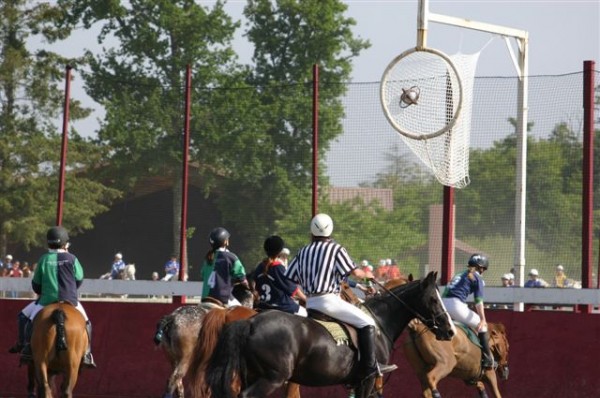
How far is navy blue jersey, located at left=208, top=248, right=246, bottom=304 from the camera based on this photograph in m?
16.9

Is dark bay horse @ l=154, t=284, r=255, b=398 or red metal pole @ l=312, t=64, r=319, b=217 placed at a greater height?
red metal pole @ l=312, t=64, r=319, b=217

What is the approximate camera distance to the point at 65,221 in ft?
148

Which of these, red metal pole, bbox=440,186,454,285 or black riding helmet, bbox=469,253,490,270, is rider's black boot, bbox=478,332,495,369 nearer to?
black riding helmet, bbox=469,253,490,270

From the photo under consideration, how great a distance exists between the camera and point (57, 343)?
16.2 m

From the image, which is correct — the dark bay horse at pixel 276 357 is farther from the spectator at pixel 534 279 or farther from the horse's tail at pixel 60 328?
the spectator at pixel 534 279

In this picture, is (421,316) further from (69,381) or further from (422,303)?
(69,381)

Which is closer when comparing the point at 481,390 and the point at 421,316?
the point at 421,316

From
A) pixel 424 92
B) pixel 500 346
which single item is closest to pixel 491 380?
pixel 500 346

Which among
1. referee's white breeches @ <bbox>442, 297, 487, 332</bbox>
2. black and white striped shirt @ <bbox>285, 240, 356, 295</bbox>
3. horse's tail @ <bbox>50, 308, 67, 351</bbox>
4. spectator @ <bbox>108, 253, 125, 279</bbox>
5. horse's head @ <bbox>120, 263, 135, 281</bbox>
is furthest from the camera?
horse's head @ <bbox>120, 263, 135, 281</bbox>

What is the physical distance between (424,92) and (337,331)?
16.8 feet

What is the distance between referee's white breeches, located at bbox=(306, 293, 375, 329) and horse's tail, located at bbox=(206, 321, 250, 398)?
1178 millimetres

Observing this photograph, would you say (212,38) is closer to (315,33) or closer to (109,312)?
(315,33)

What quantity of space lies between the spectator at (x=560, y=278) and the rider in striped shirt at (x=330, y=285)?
6658mm

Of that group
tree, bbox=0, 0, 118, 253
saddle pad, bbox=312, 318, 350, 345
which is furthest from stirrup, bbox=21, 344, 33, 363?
tree, bbox=0, 0, 118, 253
